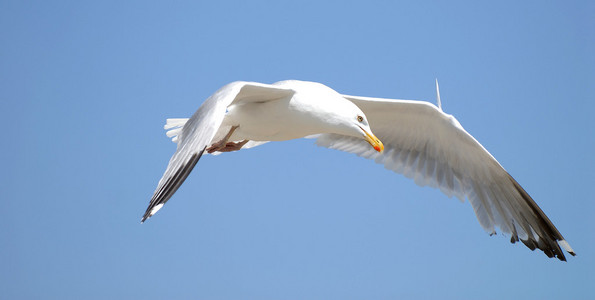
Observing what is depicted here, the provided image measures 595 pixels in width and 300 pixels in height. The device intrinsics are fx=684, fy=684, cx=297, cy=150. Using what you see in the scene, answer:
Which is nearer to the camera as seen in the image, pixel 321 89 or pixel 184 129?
pixel 184 129

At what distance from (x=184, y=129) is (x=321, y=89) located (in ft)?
3.18

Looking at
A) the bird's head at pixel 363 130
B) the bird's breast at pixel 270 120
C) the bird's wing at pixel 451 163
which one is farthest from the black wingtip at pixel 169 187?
the bird's wing at pixel 451 163

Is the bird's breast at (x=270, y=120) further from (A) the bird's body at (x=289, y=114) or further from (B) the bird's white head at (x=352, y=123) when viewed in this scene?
(B) the bird's white head at (x=352, y=123)

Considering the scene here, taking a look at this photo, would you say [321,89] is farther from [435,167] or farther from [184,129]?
[435,167]

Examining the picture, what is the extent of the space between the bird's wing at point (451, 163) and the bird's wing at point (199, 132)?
1086 millimetres

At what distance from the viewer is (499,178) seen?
5387mm

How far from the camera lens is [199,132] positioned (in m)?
3.52

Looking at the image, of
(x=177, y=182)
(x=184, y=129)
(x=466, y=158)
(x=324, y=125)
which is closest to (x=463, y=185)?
(x=466, y=158)

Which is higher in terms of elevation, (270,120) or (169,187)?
(270,120)

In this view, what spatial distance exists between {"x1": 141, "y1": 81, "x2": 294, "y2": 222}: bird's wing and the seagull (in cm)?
2

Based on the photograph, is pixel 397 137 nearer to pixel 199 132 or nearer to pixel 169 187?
pixel 199 132

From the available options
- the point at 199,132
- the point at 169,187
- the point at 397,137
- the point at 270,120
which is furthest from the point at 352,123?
the point at 169,187

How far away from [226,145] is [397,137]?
1.50 m

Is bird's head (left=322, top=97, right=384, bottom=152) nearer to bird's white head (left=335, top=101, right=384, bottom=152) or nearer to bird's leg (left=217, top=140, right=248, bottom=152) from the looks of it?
bird's white head (left=335, top=101, right=384, bottom=152)
